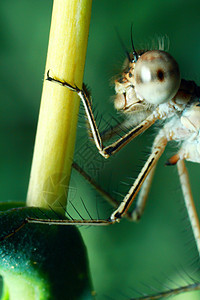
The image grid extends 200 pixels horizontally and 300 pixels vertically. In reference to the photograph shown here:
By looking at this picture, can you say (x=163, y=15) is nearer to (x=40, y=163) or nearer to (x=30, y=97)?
(x=30, y=97)

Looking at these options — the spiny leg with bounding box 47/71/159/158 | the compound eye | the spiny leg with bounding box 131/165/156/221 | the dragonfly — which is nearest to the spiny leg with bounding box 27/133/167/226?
the dragonfly

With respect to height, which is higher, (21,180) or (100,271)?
(21,180)

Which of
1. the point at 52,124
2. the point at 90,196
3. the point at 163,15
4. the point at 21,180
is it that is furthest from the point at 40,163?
the point at 163,15

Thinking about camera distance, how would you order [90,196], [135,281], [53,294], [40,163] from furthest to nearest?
[135,281] < [90,196] < [40,163] < [53,294]

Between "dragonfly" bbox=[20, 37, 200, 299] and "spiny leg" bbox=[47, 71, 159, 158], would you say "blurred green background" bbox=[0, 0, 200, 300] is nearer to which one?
"dragonfly" bbox=[20, 37, 200, 299]

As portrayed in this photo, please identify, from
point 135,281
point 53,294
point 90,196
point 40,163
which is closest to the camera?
point 53,294

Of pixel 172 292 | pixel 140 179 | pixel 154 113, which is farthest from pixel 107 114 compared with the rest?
pixel 172 292

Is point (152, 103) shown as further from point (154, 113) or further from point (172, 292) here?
point (172, 292)
